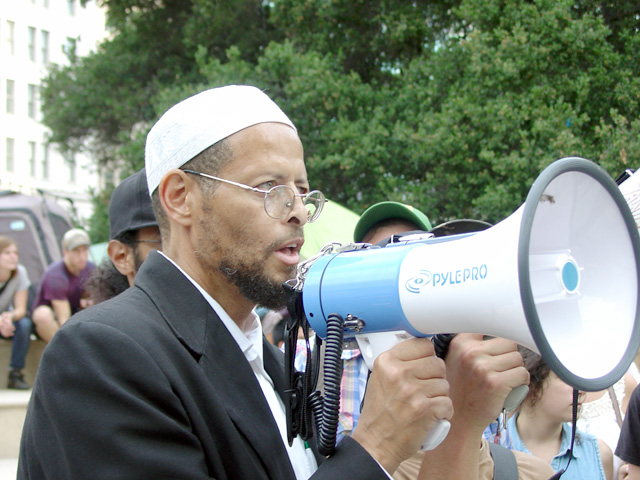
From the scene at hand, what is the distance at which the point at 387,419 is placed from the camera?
1.37m

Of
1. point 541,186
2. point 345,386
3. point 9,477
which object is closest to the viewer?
point 541,186

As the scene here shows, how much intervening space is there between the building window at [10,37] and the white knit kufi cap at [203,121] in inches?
1533

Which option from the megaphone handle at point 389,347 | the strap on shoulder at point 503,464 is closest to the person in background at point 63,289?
the strap on shoulder at point 503,464

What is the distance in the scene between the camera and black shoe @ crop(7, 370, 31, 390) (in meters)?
6.04

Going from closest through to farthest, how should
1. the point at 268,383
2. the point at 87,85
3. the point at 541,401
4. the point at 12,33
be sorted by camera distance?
the point at 268,383
the point at 541,401
the point at 87,85
the point at 12,33

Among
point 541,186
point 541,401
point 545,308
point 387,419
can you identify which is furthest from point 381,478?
point 541,401

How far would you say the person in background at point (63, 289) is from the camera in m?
6.16

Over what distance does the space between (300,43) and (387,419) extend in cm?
1157

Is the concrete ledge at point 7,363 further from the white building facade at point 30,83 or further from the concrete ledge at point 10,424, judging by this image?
the white building facade at point 30,83

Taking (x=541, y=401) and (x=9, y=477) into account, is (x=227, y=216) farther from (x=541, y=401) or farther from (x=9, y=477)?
(x=9, y=477)

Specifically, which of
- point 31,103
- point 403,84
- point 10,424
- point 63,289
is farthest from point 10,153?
point 10,424

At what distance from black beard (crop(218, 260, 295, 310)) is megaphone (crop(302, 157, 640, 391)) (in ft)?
0.69

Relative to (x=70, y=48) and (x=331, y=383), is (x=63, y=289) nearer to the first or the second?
(x=331, y=383)

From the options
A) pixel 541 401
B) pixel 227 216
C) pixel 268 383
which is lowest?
pixel 541 401
